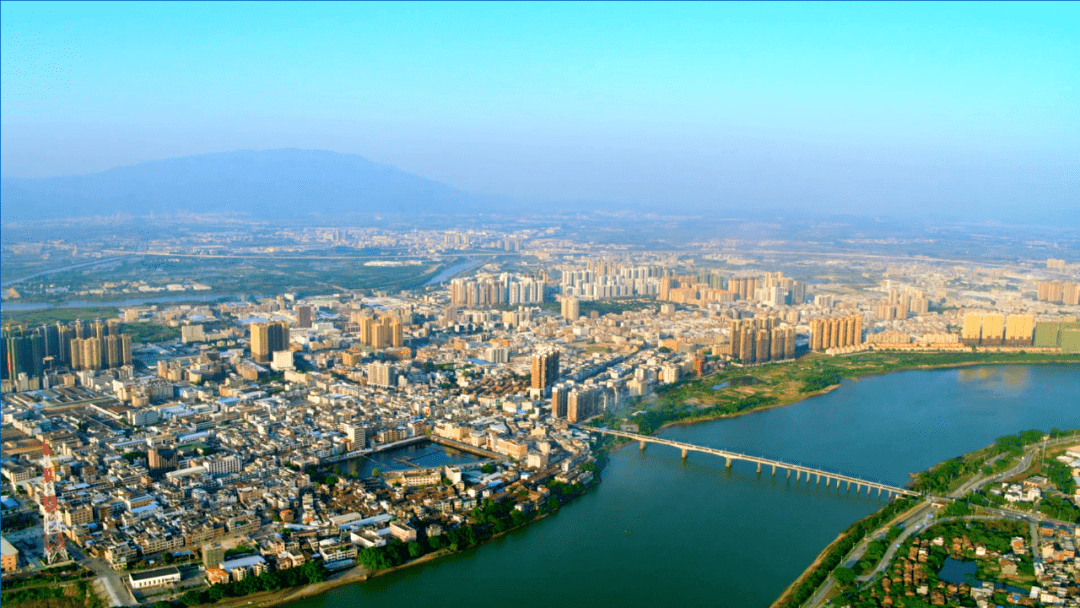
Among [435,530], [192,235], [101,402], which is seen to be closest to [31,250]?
[192,235]

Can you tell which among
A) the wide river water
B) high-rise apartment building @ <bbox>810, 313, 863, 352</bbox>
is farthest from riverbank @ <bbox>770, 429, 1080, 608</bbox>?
high-rise apartment building @ <bbox>810, 313, 863, 352</bbox>

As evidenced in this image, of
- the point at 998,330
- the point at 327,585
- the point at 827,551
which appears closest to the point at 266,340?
the point at 327,585

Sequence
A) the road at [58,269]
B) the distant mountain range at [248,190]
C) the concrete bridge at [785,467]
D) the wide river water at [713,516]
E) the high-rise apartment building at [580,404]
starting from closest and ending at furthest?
the wide river water at [713,516], the concrete bridge at [785,467], the high-rise apartment building at [580,404], the road at [58,269], the distant mountain range at [248,190]

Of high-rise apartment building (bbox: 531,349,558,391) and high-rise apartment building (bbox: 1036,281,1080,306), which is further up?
high-rise apartment building (bbox: 1036,281,1080,306)

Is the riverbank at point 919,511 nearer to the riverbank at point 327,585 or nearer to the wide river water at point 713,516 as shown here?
the wide river water at point 713,516

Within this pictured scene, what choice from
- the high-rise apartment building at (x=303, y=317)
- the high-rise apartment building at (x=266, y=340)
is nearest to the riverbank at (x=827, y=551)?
the high-rise apartment building at (x=266, y=340)

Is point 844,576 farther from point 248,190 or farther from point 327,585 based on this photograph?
point 248,190

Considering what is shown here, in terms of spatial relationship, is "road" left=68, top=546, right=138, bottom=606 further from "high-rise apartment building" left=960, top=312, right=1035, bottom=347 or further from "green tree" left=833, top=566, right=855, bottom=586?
"high-rise apartment building" left=960, top=312, right=1035, bottom=347
